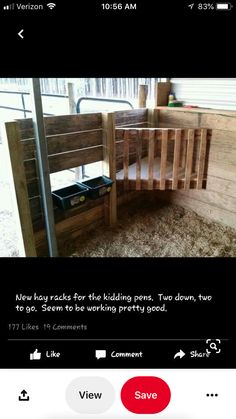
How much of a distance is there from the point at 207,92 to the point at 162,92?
0.35 m

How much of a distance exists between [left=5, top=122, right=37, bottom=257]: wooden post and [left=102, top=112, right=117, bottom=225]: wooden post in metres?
0.58

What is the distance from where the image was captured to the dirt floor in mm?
1381

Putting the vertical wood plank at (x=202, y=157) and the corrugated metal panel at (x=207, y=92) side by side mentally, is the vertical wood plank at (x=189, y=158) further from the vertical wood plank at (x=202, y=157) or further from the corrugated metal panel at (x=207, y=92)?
the corrugated metal panel at (x=207, y=92)

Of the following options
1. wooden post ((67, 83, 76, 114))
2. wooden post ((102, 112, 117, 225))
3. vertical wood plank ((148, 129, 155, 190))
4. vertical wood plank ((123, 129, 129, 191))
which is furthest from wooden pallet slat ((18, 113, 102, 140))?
wooden post ((67, 83, 76, 114))

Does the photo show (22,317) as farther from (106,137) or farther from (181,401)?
(106,137)

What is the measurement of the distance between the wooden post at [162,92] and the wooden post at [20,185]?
133 centimetres

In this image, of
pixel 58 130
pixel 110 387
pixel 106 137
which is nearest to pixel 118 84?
pixel 106 137

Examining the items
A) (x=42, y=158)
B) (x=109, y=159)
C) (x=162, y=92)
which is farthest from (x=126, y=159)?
(x=162, y=92)

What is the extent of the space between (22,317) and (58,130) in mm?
1068

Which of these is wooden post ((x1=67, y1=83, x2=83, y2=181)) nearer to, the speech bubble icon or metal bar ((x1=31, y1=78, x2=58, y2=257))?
metal bar ((x1=31, y1=78, x2=58, y2=257))

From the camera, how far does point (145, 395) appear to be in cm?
42
